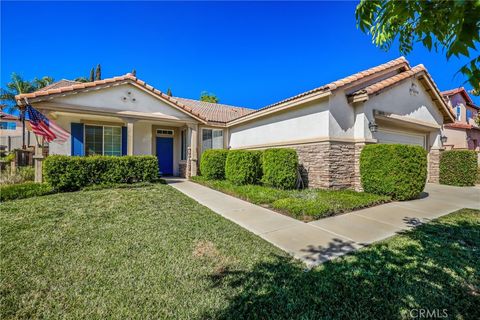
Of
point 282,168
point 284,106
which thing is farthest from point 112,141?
point 282,168

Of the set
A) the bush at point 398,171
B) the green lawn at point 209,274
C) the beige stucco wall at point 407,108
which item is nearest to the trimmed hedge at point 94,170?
the green lawn at point 209,274

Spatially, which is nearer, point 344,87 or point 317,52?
point 344,87

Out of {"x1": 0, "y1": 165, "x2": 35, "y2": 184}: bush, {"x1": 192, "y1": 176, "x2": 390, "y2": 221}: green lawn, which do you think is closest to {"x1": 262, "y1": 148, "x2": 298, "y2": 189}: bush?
{"x1": 192, "y1": 176, "x2": 390, "y2": 221}: green lawn

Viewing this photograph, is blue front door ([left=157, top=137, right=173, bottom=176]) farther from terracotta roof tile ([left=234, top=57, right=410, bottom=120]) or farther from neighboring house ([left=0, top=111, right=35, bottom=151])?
→ neighboring house ([left=0, top=111, right=35, bottom=151])

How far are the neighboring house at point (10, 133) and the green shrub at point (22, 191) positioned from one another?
19611mm

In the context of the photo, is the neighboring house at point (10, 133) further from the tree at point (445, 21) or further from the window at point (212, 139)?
the tree at point (445, 21)

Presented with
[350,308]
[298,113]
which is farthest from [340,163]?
[350,308]

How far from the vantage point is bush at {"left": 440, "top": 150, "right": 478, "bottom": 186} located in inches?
417

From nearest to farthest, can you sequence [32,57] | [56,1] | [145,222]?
[145,222], [56,1], [32,57]

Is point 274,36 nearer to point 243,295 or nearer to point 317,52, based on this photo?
point 317,52

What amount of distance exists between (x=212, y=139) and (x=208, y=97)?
85.3ft

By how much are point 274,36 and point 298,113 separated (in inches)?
241

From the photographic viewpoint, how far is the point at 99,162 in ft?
28.3

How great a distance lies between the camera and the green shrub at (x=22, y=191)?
6.59 meters
